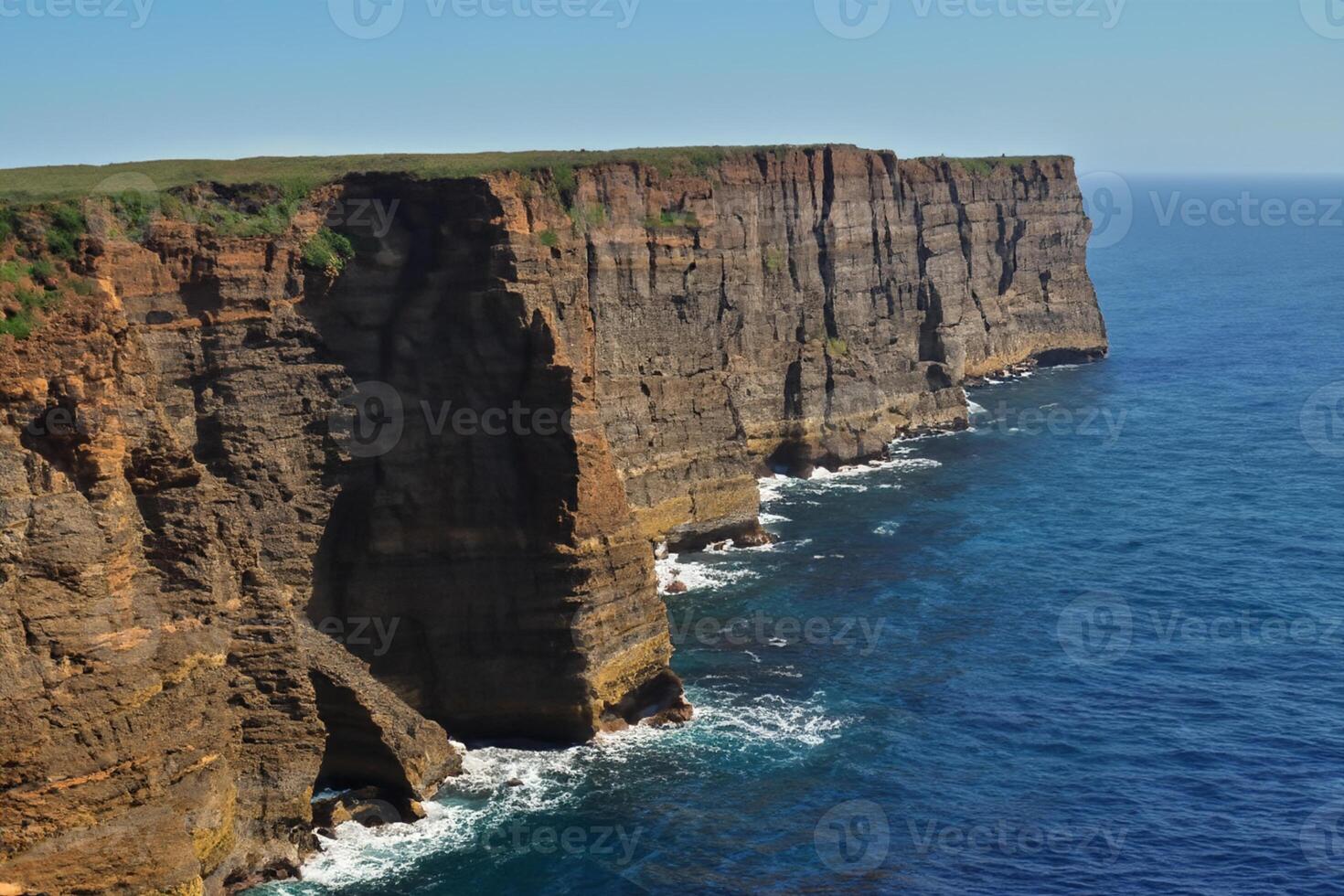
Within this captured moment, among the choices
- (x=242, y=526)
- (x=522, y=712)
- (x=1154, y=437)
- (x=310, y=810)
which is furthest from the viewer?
(x=1154, y=437)

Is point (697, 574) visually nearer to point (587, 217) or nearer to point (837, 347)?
point (587, 217)

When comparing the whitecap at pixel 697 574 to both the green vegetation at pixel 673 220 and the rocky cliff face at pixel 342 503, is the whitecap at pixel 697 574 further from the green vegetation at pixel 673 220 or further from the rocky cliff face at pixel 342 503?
the green vegetation at pixel 673 220

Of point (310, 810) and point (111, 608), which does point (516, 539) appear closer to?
point (310, 810)

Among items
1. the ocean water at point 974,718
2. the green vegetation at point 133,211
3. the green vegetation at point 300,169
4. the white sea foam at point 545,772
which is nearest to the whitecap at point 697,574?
the ocean water at point 974,718

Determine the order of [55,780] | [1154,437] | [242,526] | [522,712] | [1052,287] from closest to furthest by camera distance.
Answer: [55,780]
[242,526]
[522,712]
[1154,437]
[1052,287]

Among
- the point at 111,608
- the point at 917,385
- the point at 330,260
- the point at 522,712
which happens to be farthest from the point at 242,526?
the point at 917,385

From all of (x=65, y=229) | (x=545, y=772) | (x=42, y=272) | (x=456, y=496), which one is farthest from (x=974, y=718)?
(x=42, y=272)
